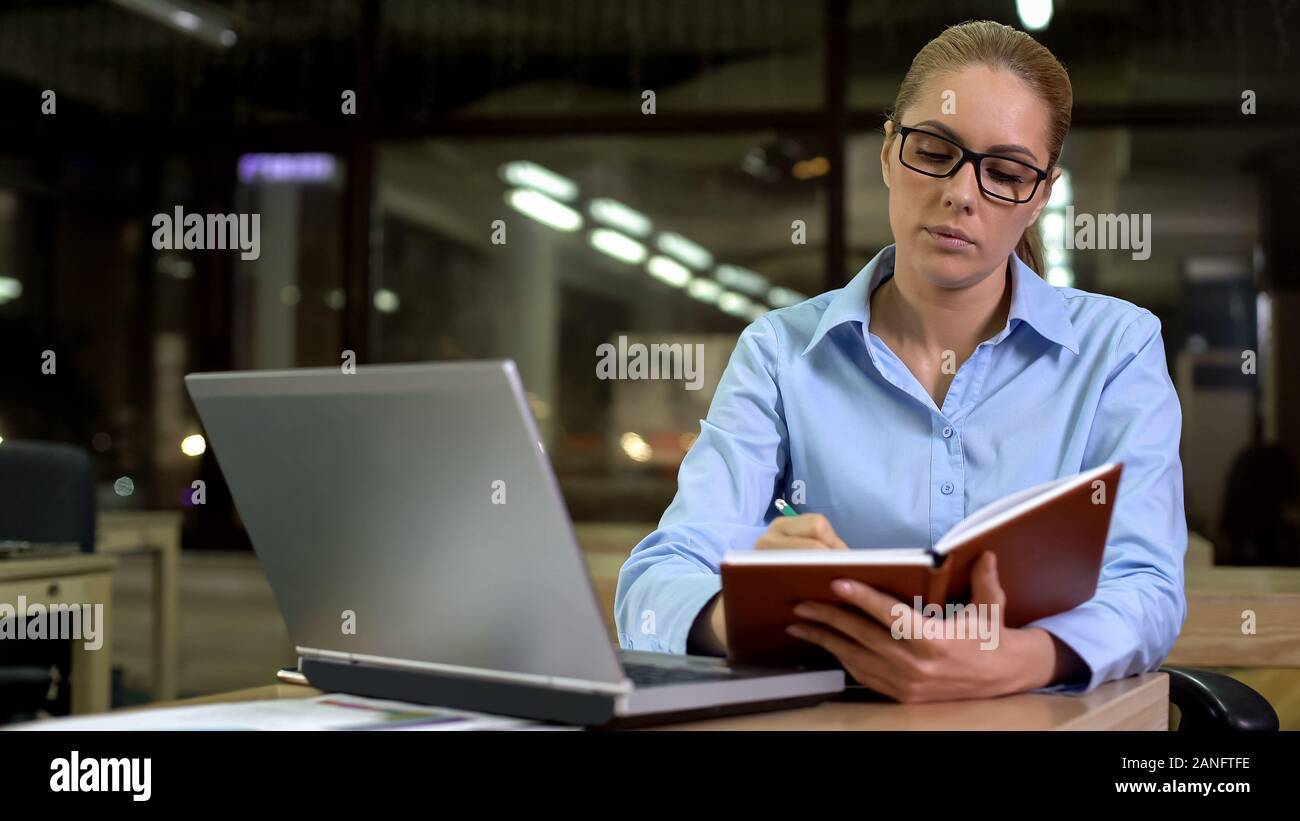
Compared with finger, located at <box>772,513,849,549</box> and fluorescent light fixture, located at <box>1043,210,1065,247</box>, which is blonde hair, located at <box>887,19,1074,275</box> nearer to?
finger, located at <box>772,513,849,549</box>

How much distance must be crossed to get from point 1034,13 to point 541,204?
87.0 inches

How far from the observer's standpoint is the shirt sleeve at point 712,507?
1.17 m

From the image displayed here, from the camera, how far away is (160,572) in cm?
439

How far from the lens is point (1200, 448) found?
527 cm

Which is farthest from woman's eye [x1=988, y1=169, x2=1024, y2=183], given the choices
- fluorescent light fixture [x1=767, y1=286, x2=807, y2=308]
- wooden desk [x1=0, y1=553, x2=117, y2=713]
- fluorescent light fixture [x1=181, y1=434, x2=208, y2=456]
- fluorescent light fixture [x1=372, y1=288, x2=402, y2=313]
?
fluorescent light fixture [x1=181, y1=434, x2=208, y2=456]

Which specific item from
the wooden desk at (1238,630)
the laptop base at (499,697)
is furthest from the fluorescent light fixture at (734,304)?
the laptop base at (499,697)

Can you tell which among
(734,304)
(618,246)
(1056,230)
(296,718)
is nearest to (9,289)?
(618,246)

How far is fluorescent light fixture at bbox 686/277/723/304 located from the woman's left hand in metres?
4.74

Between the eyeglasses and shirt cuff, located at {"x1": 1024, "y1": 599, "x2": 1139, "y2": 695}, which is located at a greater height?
A: the eyeglasses

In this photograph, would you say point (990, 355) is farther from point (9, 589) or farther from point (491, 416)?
point (9, 589)

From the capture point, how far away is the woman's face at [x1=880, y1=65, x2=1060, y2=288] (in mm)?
1318

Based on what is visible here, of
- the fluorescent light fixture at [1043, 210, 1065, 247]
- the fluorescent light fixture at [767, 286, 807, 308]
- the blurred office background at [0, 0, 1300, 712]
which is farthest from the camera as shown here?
the fluorescent light fixture at [767, 286, 807, 308]

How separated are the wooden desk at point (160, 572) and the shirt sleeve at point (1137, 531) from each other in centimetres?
354
